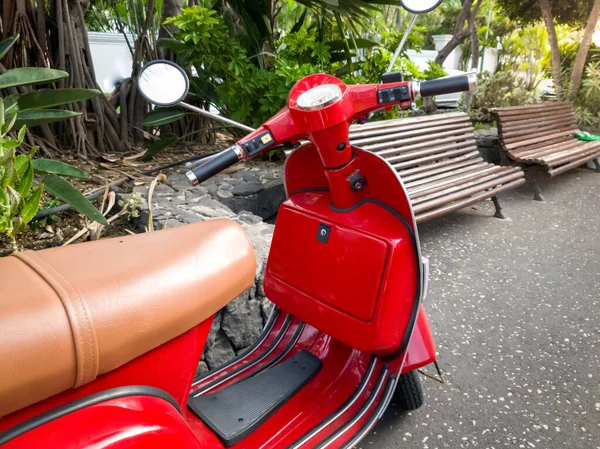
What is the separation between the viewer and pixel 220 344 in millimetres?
2031

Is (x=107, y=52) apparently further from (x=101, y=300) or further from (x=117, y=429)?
(x=117, y=429)

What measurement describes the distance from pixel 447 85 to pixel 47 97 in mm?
1776

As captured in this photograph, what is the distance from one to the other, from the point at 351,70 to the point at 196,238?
3.15 meters

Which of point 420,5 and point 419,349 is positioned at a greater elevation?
point 420,5

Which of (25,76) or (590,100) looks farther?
(590,100)

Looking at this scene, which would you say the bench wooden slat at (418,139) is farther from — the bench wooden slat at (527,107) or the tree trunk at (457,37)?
the tree trunk at (457,37)

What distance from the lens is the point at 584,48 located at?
6.86 meters

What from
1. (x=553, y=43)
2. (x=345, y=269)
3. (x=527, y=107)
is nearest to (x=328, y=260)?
(x=345, y=269)

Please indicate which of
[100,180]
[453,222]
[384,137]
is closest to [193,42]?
[100,180]

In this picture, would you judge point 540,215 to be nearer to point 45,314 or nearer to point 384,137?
point 384,137

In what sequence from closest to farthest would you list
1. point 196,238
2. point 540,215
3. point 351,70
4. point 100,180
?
1. point 196,238
2. point 100,180
3. point 351,70
4. point 540,215

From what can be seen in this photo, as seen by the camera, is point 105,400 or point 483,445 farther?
point 483,445

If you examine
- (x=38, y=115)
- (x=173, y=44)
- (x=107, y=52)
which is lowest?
(x=38, y=115)

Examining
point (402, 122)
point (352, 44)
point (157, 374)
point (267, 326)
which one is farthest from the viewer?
point (352, 44)
